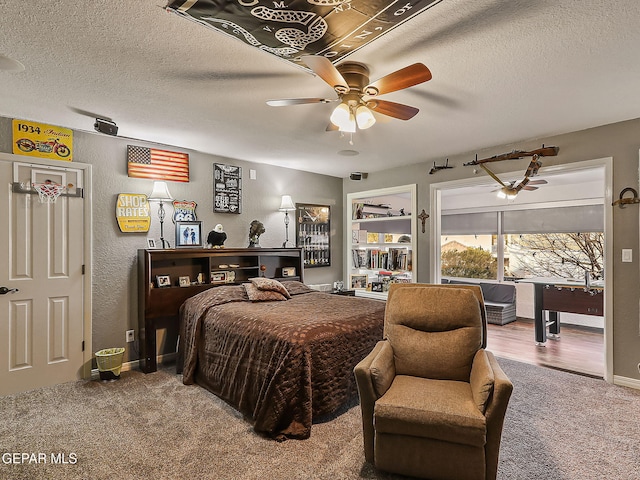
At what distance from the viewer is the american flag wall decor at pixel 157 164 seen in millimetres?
3767

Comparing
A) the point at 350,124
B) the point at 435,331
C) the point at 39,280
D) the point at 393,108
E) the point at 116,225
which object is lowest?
the point at 435,331

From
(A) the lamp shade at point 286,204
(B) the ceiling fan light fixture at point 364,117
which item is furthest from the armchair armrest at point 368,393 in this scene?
(A) the lamp shade at point 286,204

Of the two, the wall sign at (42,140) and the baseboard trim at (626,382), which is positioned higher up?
→ the wall sign at (42,140)

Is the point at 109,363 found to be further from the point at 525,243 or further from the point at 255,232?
the point at 525,243

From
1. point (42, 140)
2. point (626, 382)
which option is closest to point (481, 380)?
point (626, 382)

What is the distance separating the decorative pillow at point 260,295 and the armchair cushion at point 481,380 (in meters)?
2.05

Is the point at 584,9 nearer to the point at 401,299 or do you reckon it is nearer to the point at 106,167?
the point at 401,299

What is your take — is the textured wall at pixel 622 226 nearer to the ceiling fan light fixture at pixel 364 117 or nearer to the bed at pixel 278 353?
the bed at pixel 278 353

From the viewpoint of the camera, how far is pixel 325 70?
1.87 meters

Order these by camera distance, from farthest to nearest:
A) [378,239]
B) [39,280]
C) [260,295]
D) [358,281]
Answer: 1. [358,281]
2. [378,239]
3. [260,295]
4. [39,280]

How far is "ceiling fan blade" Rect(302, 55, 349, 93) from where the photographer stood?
5.78 ft

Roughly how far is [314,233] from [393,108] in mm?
3379

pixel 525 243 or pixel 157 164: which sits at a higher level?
pixel 157 164

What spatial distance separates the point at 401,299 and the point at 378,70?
5.27 ft
